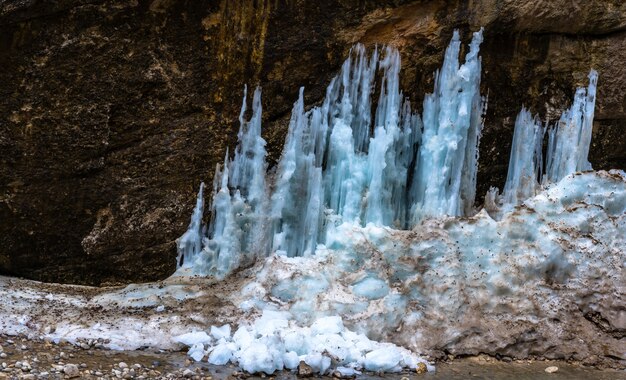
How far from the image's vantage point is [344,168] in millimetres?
8719

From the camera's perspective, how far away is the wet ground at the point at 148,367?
6.30 m

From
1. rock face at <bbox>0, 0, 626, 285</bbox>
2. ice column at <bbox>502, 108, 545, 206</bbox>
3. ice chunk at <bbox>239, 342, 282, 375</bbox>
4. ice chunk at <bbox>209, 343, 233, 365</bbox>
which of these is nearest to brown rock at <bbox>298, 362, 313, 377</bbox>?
ice chunk at <bbox>239, 342, 282, 375</bbox>

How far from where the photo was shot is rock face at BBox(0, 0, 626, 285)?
805cm

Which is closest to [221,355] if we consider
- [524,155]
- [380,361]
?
[380,361]

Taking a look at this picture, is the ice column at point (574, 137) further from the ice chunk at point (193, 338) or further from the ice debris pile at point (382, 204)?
the ice chunk at point (193, 338)

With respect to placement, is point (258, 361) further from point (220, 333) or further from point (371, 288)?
point (371, 288)

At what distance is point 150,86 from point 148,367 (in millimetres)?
3045

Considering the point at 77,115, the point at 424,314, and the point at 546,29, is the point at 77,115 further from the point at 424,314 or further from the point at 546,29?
the point at 546,29

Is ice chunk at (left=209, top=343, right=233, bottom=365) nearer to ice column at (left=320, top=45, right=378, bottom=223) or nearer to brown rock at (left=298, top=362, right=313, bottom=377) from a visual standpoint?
brown rock at (left=298, top=362, right=313, bottom=377)

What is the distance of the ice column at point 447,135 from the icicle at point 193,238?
7.67 ft

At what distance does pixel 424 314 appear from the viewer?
7.52 metres

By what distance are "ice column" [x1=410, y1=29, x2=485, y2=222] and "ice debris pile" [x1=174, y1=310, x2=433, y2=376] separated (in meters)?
2.14

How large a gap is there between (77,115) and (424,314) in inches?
157

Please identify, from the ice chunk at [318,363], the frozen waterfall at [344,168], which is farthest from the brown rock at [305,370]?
the frozen waterfall at [344,168]
